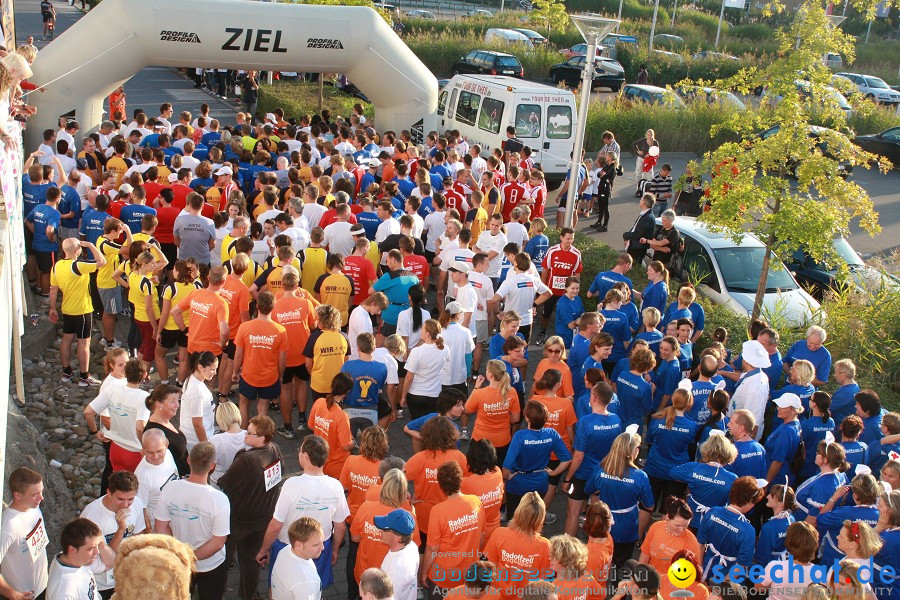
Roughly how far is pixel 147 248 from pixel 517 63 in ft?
83.5

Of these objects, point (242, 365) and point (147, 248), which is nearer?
point (242, 365)

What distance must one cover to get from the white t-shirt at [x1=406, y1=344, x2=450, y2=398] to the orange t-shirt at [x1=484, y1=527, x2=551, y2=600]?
2874 millimetres

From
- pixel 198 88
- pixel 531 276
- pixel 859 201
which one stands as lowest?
pixel 198 88

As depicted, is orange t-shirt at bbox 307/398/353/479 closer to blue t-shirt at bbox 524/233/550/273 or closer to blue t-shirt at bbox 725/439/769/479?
blue t-shirt at bbox 725/439/769/479

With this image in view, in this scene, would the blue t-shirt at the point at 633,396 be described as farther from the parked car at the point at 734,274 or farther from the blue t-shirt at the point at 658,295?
the parked car at the point at 734,274

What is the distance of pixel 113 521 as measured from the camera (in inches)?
223

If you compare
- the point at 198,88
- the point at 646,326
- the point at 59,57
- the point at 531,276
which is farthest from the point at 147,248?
the point at 198,88

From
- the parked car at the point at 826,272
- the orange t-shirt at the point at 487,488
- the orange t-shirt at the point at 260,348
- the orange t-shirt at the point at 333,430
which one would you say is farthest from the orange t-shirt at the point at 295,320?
the parked car at the point at 826,272

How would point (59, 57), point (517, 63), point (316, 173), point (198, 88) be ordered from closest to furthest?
point (316, 173)
point (59, 57)
point (198, 88)
point (517, 63)

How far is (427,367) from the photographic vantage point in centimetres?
839

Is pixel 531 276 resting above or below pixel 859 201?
below

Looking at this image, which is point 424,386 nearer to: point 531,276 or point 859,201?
point 531,276

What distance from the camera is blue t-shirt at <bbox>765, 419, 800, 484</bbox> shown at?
7578 millimetres

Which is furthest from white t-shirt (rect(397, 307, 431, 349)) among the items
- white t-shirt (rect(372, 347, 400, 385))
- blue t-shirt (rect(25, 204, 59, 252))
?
blue t-shirt (rect(25, 204, 59, 252))
